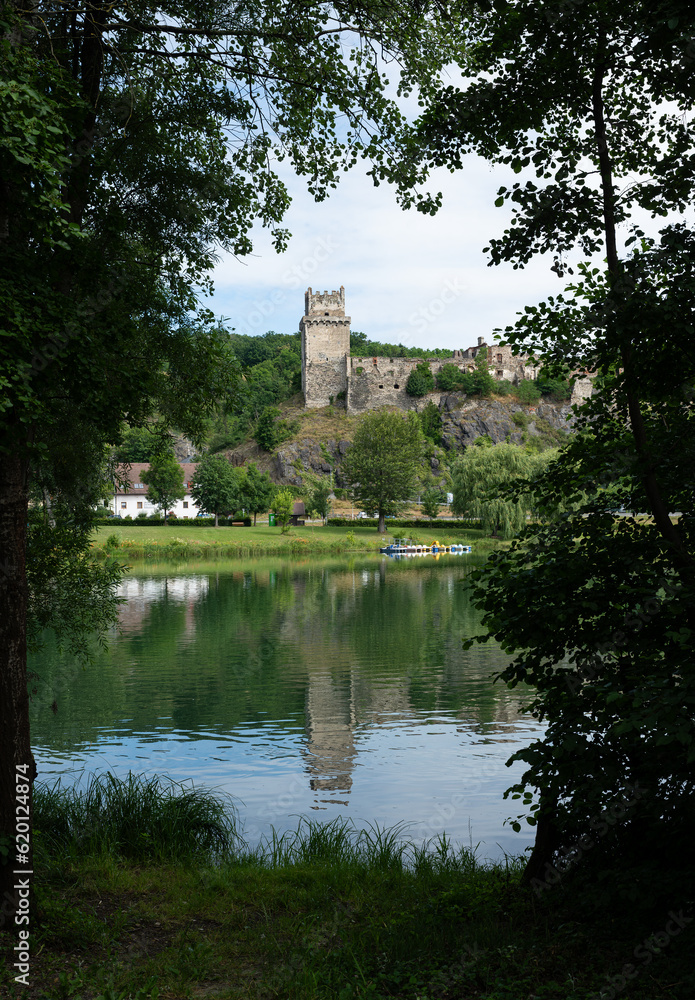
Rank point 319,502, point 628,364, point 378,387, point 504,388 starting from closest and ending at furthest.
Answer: point 628,364 → point 319,502 → point 504,388 → point 378,387

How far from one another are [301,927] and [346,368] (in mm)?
93292

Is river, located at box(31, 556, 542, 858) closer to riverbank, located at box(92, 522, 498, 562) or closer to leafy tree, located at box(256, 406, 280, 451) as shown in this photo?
riverbank, located at box(92, 522, 498, 562)

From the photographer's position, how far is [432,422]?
93188 mm

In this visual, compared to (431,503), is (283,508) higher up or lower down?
lower down

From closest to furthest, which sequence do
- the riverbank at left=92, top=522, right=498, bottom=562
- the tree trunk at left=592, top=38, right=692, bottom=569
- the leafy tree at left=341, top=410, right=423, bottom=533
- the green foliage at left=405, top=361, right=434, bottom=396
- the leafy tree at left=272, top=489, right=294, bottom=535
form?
the tree trunk at left=592, top=38, right=692, bottom=569
the riverbank at left=92, top=522, right=498, bottom=562
the leafy tree at left=272, top=489, right=294, bottom=535
the leafy tree at left=341, top=410, right=423, bottom=533
the green foliage at left=405, top=361, right=434, bottom=396

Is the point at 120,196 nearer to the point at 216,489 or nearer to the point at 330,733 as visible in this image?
the point at 330,733

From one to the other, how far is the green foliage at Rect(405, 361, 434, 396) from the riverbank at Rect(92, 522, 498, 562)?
30.6 m

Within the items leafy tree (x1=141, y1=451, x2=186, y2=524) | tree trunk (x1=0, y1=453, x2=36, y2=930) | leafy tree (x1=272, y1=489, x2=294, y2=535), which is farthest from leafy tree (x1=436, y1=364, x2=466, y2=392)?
tree trunk (x1=0, y1=453, x2=36, y2=930)

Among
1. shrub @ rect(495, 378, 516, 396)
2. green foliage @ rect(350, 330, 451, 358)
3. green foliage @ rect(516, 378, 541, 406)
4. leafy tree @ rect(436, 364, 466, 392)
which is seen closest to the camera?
green foliage @ rect(516, 378, 541, 406)

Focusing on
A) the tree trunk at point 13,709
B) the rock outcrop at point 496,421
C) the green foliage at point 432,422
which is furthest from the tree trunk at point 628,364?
the green foliage at point 432,422

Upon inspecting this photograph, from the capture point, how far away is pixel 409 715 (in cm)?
1406

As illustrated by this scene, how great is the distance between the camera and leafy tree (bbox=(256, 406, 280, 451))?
299 ft

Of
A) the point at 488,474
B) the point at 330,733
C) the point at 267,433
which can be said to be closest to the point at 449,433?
the point at 267,433

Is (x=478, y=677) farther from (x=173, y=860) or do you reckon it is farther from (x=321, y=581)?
(x=321, y=581)
